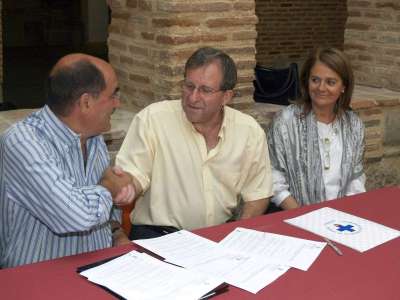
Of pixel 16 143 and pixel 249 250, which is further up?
pixel 16 143

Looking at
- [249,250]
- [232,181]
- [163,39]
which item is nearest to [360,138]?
[232,181]

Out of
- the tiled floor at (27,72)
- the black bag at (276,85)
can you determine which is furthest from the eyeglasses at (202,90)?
the tiled floor at (27,72)

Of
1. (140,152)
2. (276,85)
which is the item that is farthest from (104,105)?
(276,85)

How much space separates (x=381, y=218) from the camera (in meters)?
2.72

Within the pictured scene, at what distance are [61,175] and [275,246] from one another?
0.77 metres

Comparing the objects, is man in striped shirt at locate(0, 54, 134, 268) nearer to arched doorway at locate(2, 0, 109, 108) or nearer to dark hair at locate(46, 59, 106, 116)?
dark hair at locate(46, 59, 106, 116)

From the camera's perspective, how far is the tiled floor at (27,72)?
1122 cm

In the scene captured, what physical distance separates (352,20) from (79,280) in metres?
3.82

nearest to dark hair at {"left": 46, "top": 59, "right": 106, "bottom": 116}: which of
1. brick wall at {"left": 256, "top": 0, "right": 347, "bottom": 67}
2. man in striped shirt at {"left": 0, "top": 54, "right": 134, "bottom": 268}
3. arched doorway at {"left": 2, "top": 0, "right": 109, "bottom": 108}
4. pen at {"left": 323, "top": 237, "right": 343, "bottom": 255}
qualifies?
man in striped shirt at {"left": 0, "top": 54, "right": 134, "bottom": 268}

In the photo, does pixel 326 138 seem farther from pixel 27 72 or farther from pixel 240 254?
pixel 27 72

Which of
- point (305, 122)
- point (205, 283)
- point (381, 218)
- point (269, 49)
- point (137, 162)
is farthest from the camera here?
point (269, 49)

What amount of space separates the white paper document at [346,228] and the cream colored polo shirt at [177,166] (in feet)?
1.80

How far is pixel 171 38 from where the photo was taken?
3.78m

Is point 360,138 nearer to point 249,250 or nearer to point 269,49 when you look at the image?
point 249,250
